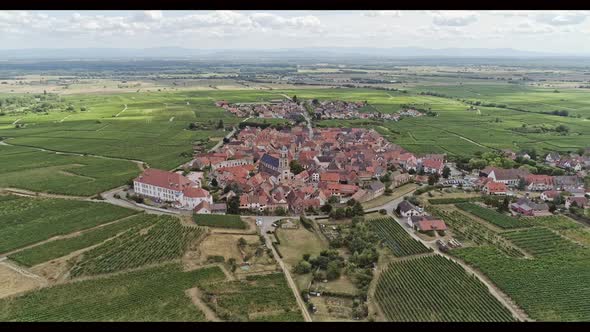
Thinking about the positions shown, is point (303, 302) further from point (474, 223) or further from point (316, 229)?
point (474, 223)

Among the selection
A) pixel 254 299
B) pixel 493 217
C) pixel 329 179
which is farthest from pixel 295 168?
pixel 254 299

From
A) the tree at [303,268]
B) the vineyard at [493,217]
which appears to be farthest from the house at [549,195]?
the tree at [303,268]

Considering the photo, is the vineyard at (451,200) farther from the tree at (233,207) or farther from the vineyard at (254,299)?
the vineyard at (254,299)

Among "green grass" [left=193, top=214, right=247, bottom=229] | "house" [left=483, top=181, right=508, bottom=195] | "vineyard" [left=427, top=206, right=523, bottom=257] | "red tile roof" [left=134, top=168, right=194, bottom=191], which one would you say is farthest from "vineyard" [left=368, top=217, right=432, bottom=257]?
"red tile roof" [left=134, top=168, right=194, bottom=191]

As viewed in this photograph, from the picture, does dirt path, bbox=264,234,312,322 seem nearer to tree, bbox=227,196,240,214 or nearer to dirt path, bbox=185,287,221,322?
dirt path, bbox=185,287,221,322

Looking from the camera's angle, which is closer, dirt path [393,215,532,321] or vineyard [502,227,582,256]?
dirt path [393,215,532,321]

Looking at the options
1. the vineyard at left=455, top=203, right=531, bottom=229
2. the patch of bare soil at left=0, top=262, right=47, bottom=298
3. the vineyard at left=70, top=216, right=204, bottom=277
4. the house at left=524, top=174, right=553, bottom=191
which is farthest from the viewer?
the house at left=524, top=174, right=553, bottom=191
